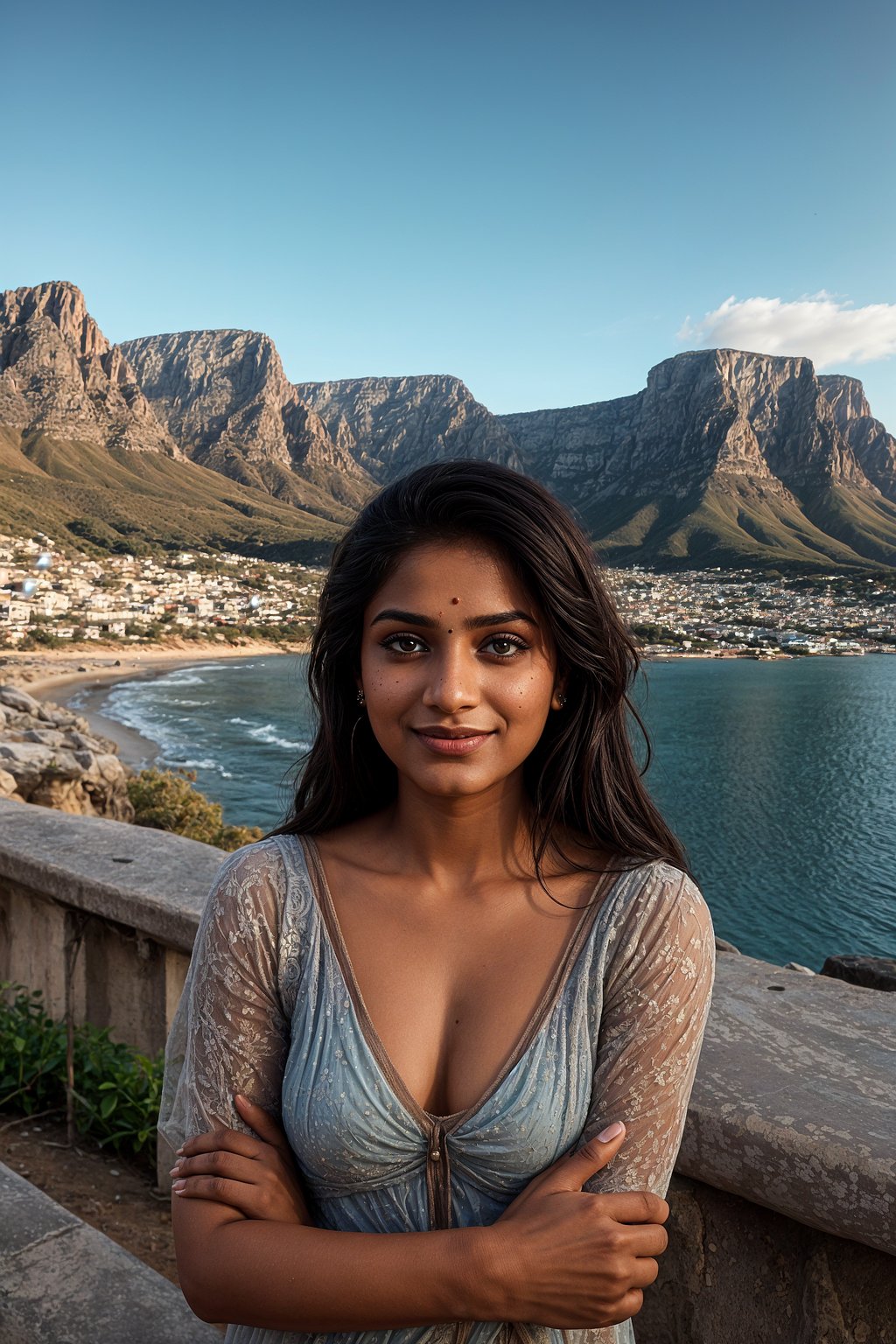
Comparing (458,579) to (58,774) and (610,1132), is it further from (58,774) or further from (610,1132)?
(58,774)

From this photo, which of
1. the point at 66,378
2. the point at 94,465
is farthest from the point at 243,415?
the point at 94,465

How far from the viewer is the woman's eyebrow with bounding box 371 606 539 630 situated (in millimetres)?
1355

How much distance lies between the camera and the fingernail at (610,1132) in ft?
3.85

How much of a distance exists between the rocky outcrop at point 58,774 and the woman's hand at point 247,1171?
358 cm

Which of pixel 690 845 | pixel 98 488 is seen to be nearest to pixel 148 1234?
pixel 690 845

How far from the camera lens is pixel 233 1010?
4.20ft

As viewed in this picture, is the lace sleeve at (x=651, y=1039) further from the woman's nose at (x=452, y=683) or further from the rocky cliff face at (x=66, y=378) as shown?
the rocky cliff face at (x=66, y=378)

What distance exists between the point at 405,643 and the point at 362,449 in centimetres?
17475

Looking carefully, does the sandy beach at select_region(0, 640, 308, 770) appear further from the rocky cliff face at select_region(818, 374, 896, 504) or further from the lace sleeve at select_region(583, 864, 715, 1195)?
the rocky cliff face at select_region(818, 374, 896, 504)

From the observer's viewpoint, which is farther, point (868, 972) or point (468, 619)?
point (868, 972)

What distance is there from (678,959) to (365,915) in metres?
0.46

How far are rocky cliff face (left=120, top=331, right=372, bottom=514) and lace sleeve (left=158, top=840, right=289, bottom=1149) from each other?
114 meters

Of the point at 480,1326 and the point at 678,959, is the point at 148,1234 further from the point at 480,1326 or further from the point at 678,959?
the point at 678,959

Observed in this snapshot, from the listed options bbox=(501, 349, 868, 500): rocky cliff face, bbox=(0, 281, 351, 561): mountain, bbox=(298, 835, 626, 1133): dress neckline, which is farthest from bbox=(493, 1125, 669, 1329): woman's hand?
bbox=(501, 349, 868, 500): rocky cliff face
